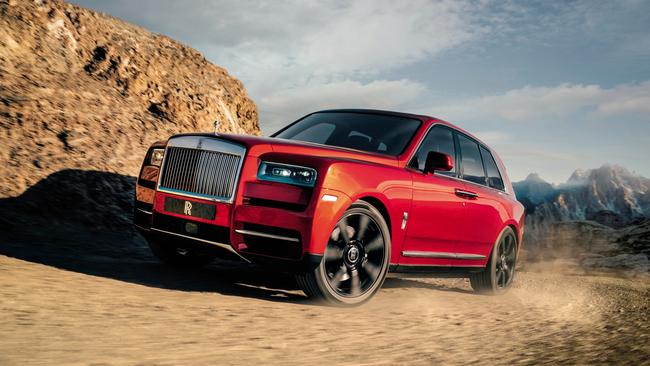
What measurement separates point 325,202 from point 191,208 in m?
1.11

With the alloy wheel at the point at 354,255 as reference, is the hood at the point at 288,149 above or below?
above

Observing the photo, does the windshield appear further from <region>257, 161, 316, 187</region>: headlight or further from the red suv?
<region>257, 161, 316, 187</region>: headlight

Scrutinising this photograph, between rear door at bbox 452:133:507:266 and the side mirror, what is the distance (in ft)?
2.49

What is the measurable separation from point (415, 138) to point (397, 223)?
1.01 meters

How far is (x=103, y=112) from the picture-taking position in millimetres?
8977

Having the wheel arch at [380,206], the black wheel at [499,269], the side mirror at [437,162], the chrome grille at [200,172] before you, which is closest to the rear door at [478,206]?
the black wheel at [499,269]

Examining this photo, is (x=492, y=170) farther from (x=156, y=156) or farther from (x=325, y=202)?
(x=156, y=156)

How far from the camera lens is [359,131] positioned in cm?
569

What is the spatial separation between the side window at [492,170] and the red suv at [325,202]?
81 centimetres

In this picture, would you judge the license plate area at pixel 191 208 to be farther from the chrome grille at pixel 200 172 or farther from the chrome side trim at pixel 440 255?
the chrome side trim at pixel 440 255

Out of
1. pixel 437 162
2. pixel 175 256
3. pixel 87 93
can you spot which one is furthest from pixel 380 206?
pixel 87 93

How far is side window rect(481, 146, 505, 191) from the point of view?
269 inches

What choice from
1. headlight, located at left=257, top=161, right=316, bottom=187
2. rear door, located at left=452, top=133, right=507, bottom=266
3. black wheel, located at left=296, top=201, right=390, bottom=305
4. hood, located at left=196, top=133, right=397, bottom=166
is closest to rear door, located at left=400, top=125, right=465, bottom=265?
rear door, located at left=452, top=133, right=507, bottom=266

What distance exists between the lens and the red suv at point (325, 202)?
4.18 metres
